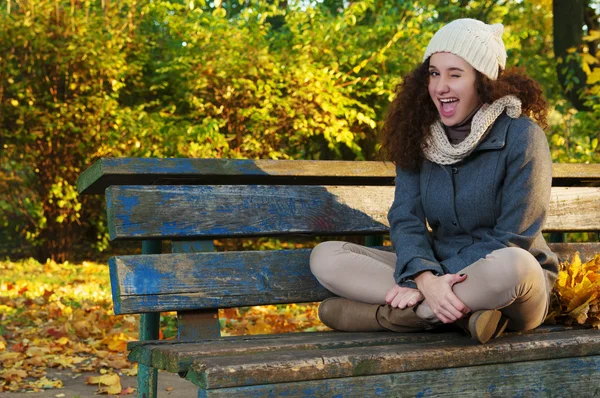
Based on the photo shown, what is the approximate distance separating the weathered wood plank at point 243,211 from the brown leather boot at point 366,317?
368 mm

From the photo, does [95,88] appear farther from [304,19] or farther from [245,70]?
[304,19]

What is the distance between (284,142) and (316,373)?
7.87m

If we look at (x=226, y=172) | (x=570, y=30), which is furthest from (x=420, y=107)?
(x=570, y=30)

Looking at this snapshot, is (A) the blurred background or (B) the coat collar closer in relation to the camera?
(B) the coat collar

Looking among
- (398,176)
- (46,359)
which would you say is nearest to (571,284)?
(398,176)

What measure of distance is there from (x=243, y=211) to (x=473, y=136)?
0.86m

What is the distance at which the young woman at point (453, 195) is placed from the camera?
292cm

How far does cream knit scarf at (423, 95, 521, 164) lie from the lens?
10.1 ft

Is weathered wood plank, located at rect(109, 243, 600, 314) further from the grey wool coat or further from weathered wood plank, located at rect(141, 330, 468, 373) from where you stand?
the grey wool coat

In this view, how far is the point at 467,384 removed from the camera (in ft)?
8.34

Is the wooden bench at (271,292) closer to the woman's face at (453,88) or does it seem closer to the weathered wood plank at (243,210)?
the weathered wood plank at (243,210)

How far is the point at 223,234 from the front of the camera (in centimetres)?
320

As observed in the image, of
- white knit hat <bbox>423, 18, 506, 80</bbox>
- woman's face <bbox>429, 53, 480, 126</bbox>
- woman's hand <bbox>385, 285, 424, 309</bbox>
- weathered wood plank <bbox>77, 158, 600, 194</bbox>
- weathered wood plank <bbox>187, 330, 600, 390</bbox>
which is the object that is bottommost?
weathered wood plank <bbox>187, 330, 600, 390</bbox>

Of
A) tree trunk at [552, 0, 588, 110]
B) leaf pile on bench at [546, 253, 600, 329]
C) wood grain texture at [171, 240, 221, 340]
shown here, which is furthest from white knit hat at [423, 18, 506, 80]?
tree trunk at [552, 0, 588, 110]
